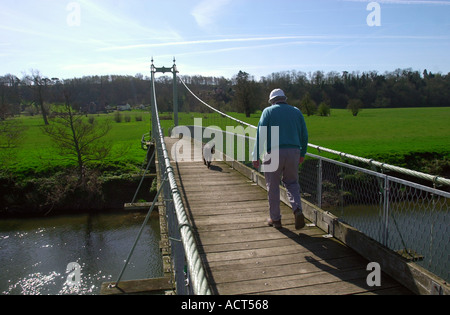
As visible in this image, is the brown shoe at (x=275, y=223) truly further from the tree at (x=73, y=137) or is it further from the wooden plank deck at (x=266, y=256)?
the tree at (x=73, y=137)

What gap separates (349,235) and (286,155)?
37.4 inches

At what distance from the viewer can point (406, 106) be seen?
65.9 meters

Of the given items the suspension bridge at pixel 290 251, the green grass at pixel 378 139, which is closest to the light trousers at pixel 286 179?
the suspension bridge at pixel 290 251

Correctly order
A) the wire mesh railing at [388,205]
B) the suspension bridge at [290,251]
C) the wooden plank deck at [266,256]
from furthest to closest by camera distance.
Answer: the wire mesh railing at [388,205] < the wooden plank deck at [266,256] < the suspension bridge at [290,251]

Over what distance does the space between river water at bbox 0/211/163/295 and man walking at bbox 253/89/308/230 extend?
817cm

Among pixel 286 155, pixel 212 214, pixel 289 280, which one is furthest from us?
pixel 212 214

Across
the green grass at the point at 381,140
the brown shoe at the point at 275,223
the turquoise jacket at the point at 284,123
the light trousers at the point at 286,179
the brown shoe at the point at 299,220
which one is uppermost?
the turquoise jacket at the point at 284,123

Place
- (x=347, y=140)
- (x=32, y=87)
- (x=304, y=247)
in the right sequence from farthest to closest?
(x=32, y=87) < (x=347, y=140) < (x=304, y=247)

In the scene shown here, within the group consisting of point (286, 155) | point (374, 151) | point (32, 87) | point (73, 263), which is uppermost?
point (32, 87)

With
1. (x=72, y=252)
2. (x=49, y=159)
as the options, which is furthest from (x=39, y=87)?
(x=72, y=252)

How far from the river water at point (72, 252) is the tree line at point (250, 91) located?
6639mm

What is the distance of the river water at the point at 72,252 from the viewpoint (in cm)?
1045
